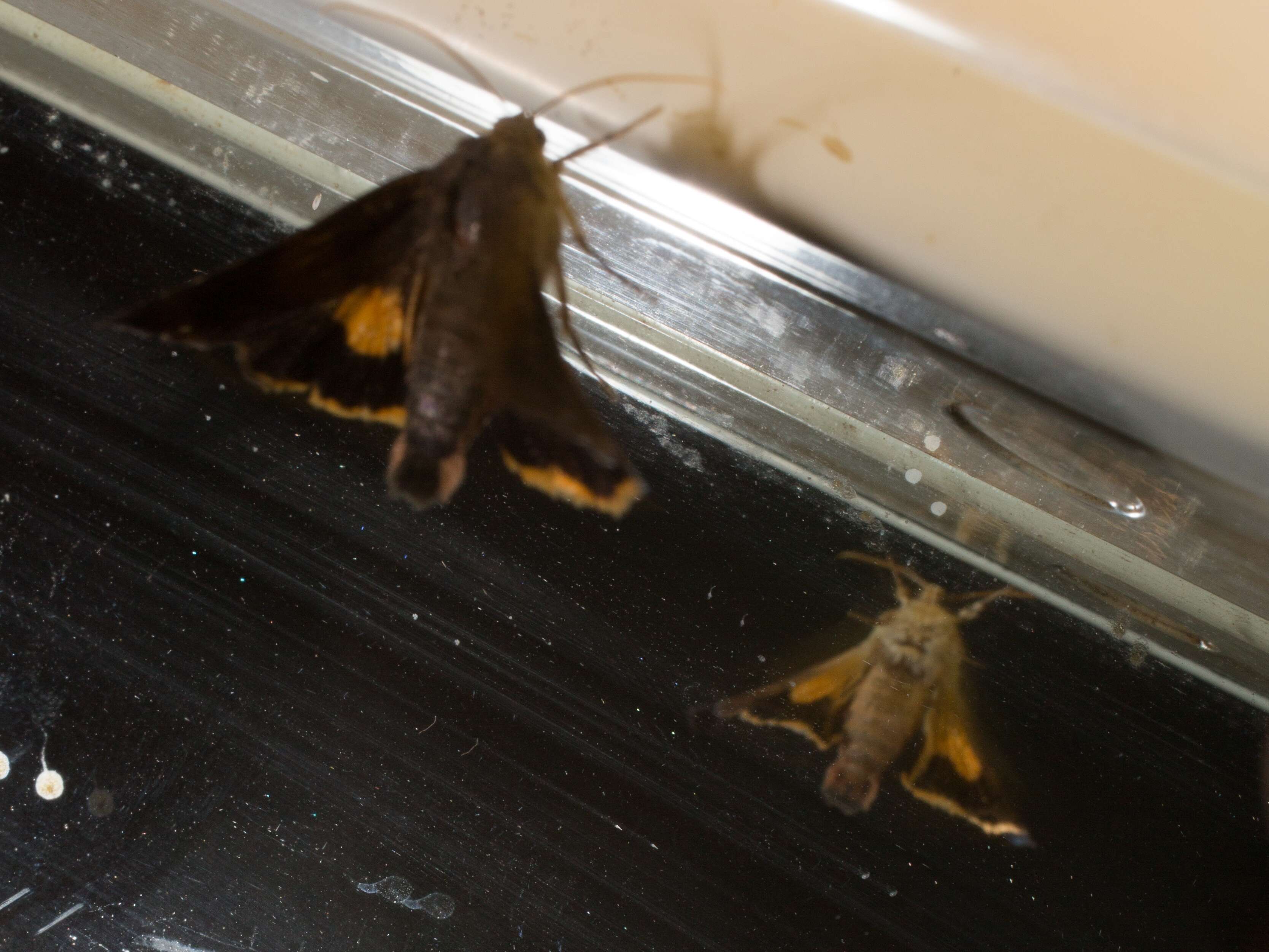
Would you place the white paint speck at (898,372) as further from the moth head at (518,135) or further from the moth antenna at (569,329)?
the moth head at (518,135)

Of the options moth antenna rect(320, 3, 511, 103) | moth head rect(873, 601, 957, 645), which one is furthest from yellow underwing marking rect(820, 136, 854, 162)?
moth head rect(873, 601, 957, 645)

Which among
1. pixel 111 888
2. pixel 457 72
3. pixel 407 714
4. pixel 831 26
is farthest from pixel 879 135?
pixel 111 888

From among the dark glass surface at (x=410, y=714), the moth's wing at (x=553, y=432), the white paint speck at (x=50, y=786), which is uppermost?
the moth's wing at (x=553, y=432)

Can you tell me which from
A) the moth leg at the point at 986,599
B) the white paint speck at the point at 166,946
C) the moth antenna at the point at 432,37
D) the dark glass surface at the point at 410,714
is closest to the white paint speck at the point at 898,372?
the dark glass surface at the point at 410,714

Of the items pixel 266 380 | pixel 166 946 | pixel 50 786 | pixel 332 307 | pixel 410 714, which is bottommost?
pixel 166 946

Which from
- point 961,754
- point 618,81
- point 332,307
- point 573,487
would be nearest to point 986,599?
point 961,754

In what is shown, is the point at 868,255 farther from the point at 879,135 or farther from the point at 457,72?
the point at 457,72

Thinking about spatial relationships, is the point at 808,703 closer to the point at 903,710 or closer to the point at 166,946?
the point at 903,710
